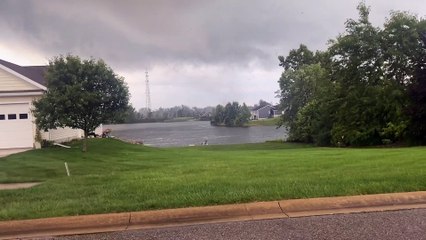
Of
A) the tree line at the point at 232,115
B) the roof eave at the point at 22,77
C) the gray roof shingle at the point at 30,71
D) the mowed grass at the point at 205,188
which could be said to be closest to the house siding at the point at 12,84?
the roof eave at the point at 22,77

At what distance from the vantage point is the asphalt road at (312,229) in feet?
17.1

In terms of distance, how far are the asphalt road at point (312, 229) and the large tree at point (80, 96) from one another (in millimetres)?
15723

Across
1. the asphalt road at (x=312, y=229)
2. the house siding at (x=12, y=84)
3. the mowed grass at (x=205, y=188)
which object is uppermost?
the house siding at (x=12, y=84)

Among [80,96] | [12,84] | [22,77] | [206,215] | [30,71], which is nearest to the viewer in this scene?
[206,215]

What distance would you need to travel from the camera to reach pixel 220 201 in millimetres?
6844

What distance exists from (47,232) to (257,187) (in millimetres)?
3484

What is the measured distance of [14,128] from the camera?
73.2 ft

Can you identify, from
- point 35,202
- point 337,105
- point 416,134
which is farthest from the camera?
point 337,105

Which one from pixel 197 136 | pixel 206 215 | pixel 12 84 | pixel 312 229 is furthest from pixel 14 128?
pixel 197 136

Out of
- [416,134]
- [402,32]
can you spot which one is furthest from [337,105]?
[416,134]

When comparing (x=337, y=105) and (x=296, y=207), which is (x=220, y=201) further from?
(x=337, y=105)

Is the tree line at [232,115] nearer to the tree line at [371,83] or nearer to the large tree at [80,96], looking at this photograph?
the tree line at [371,83]

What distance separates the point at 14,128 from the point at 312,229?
20365 mm

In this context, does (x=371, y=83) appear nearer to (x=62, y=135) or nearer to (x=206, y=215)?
(x=62, y=135)
